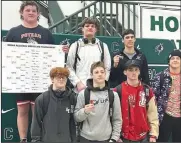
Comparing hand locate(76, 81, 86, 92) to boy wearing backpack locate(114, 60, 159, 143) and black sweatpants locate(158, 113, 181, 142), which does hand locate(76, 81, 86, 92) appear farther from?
black sweatpants locate(158, 113, 181, 142)

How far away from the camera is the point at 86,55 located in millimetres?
5164

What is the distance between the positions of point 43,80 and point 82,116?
1136 millimetres

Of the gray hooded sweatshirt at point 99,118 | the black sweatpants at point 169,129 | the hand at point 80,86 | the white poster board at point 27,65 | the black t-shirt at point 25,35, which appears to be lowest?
the black sweatpants at point 169,129

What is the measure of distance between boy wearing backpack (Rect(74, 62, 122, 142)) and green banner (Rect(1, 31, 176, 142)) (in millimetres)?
1554

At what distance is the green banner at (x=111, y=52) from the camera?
583 centimetres

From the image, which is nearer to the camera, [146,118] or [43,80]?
[146,118]

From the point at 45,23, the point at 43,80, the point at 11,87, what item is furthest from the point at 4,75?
the point at 45,23

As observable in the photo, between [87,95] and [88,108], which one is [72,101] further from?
[88,108]

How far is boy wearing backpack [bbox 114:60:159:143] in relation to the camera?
4855 mm

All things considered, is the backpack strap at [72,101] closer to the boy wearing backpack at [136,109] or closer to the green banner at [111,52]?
the boy wearing backpack at [136,109]

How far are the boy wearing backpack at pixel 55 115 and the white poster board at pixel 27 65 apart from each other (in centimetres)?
80

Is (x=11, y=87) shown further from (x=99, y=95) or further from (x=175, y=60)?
(x=175, y=60)

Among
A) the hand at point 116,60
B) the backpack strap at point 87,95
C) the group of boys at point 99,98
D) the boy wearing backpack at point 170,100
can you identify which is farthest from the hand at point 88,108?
the boy wearing backpack at point 170,100

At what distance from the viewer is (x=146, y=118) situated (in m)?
4.95
